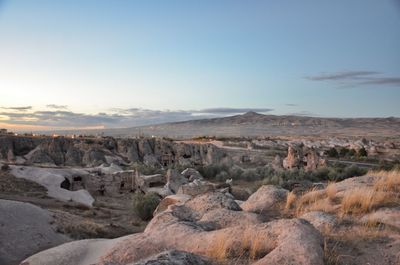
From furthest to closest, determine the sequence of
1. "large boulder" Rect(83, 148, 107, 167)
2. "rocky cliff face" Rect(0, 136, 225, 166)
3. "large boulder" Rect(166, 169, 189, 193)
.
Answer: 1. "rocky cliff face" Rect(0, 136, 225, 166)
2. "large boulder" Rect(83, 148, 107, 167)
3. "large boulder" Rect(166, 169, 189, 193)

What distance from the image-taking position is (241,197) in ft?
60.7

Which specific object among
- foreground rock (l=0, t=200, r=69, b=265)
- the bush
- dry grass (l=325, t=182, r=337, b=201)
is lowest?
the bush

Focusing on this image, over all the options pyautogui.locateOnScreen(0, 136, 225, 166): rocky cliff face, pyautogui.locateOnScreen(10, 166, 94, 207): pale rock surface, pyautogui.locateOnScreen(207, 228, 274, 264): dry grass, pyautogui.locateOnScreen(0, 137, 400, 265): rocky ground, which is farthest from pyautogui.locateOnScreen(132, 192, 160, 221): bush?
pyautogui.locateOnScreen(0, 136, 225, 166): rocky cliff face

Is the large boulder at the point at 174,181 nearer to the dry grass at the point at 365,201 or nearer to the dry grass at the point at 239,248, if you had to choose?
the dry grass at the point at 365,201

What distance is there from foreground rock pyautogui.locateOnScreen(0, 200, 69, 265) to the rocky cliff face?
23.2 metres

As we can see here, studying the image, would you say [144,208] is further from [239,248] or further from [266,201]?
[239,248]

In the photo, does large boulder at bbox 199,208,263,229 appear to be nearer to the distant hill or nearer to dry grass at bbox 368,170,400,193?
dry grass at bbox 368,170,400,193

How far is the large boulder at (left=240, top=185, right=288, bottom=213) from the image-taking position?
824 cm

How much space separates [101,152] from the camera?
39.2 metres

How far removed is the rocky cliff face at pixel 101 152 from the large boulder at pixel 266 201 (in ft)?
89.7

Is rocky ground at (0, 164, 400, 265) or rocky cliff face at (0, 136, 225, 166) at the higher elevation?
rocky ground at (0, 164, 400, 265)

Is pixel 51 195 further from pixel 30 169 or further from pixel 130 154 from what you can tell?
pixel 130 154

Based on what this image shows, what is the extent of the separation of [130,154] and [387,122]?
448ft

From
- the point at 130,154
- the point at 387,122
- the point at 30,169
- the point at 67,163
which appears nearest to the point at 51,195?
the point at 30,169
